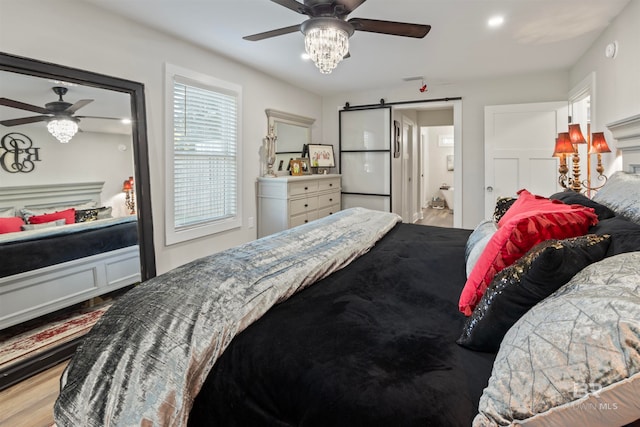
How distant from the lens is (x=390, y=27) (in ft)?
7.02

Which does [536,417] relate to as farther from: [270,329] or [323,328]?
[270,329]

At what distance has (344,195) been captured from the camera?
5.79 m

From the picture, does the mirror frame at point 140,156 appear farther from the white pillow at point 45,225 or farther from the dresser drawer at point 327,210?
the dresser drawer at point 327,210

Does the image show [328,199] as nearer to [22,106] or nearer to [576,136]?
[576,136]

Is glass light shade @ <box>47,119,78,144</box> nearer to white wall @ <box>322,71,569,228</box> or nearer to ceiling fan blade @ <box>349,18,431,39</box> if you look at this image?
ceiling fan blade @ <box>349,18,431,39</box>

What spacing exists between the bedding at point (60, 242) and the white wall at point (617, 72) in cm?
393

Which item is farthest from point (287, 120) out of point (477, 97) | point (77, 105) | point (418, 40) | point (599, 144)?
point (599, 144)

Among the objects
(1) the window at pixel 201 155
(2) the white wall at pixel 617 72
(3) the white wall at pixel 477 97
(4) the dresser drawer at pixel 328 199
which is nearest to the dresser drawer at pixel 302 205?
(4) the dresser drawer at pixel 328 199

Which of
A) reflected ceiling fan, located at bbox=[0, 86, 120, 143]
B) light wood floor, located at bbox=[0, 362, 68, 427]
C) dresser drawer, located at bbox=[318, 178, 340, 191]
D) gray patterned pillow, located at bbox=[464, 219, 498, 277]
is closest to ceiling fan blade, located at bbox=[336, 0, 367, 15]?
gray patterned pillow, located at bbox=[464, 219, 498, 277]

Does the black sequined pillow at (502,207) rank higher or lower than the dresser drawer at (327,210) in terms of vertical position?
higher

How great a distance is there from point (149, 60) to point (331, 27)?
1.81 meters

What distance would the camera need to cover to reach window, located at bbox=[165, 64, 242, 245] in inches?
128

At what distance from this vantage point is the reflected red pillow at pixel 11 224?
6.95ft

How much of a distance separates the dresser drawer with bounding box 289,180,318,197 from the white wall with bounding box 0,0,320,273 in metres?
0.49
